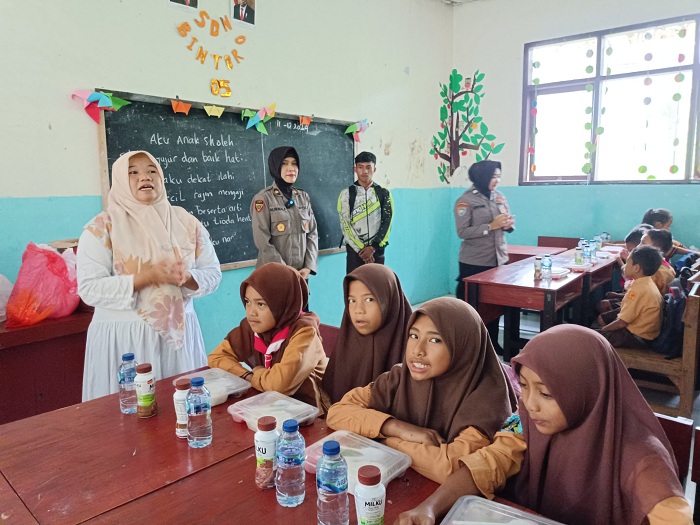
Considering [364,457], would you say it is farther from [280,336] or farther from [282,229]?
[282,229]

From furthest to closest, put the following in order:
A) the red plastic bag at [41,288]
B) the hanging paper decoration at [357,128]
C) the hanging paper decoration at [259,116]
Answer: the hanging paper decoration at [357,128], the hanging paper decoration at [259,116], the red plastic bag at [41,288]

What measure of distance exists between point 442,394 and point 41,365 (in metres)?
1.99

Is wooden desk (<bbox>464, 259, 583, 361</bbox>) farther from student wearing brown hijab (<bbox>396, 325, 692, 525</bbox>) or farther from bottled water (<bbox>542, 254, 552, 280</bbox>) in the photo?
student wearing brown hijab (<bbox>396, 325, 692, 525</bbox>)

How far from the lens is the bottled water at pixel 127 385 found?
5.08 ft

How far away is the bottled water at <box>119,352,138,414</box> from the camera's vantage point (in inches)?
61.0

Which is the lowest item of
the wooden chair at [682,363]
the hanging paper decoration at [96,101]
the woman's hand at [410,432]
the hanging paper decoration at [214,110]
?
the wooden chair at [682,363]

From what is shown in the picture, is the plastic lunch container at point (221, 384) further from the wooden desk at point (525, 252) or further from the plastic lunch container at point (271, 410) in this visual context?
the wooden desk at point (525, 252)

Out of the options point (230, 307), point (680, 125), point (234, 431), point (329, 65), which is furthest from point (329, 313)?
point (680, 125)

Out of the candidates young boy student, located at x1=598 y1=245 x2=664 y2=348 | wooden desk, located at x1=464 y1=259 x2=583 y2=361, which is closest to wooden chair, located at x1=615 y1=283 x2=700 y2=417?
young boy student, located at x1=598 y1=245 x2=664 y2=348

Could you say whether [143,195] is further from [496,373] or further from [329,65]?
[329,65]

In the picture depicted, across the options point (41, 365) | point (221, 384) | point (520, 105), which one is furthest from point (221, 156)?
point (520, 105)

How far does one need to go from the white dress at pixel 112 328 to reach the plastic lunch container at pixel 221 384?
326 millimetres

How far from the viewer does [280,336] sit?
72.6 inches

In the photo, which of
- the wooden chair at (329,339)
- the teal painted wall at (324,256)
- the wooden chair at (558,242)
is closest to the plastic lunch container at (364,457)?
the wooden chair at (329,339)
